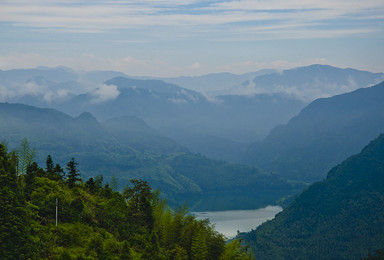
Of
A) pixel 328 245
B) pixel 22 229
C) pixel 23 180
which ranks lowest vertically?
pixel 328 245

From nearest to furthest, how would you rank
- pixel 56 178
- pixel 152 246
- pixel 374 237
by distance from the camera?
pixel 152 246, pixel 56 178, pixel 374 237

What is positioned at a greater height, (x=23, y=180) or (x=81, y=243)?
(x=23, y=180)

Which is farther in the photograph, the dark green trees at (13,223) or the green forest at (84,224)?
the green forest at (84,224)

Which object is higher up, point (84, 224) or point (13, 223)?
point (13, 223)

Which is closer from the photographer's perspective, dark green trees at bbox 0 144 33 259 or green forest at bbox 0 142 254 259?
dark green trees at bbox 0 144 33 259

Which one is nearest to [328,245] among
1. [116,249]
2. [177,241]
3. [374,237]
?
[374,237]

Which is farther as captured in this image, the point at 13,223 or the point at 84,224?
the point at 84,224

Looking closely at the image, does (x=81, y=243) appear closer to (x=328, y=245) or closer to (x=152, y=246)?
(x=152, y=246)

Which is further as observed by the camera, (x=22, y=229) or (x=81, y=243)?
(x=81, y=243)
